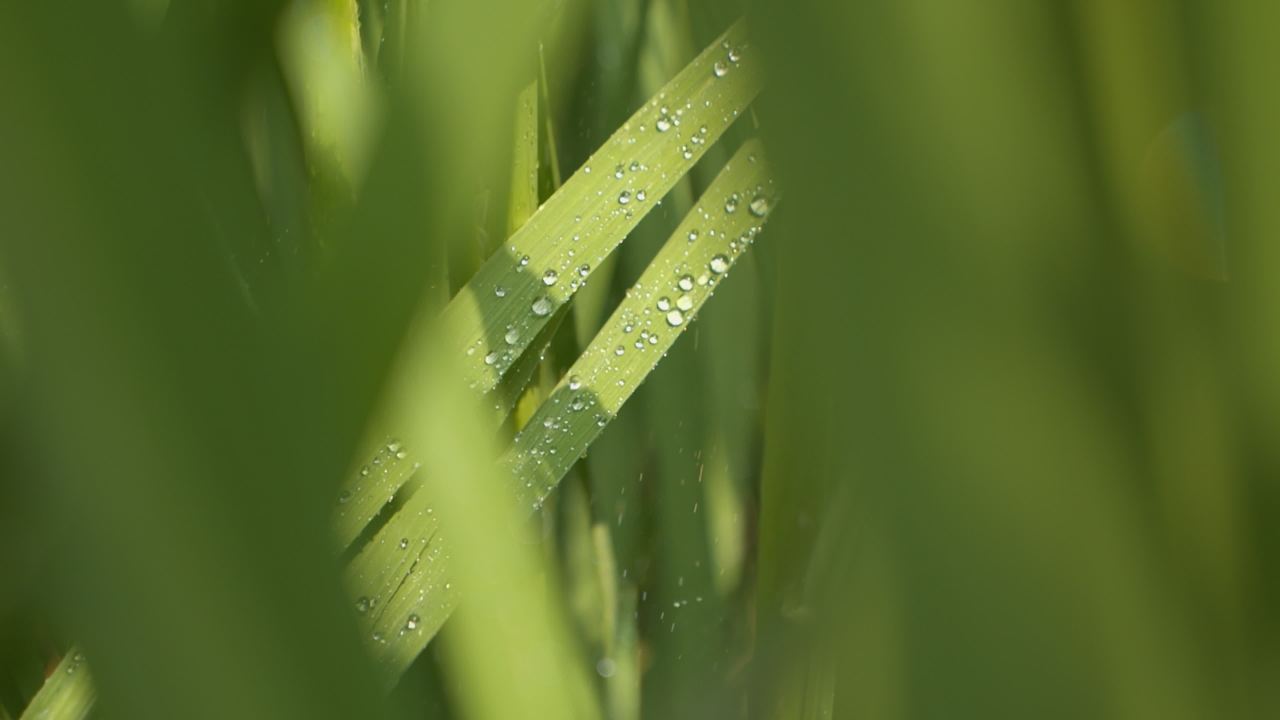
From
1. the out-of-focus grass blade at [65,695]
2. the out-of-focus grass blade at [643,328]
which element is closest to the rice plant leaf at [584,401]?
the out-of-focus grass blade at [643,328]

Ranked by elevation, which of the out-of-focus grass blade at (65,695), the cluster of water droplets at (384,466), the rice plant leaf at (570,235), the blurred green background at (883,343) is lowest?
the out-of-focus grass blade at (65,695)

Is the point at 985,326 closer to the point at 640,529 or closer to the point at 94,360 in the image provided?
the point at 94,360

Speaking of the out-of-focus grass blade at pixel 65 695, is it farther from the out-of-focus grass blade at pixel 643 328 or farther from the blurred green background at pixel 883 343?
the blurred green background at pixel 883 343

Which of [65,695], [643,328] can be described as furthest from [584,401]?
[65,695]

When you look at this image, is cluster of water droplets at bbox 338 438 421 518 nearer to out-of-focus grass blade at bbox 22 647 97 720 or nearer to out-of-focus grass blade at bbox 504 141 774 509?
out-of-focus grass blade at bbox 504 141 774 509

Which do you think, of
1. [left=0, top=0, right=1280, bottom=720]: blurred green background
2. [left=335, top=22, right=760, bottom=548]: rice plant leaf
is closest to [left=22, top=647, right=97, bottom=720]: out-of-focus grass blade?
[left=335, top=22, right=760, bottom=548]: rice plant leaf

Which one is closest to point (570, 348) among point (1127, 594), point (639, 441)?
point (639, 441)
